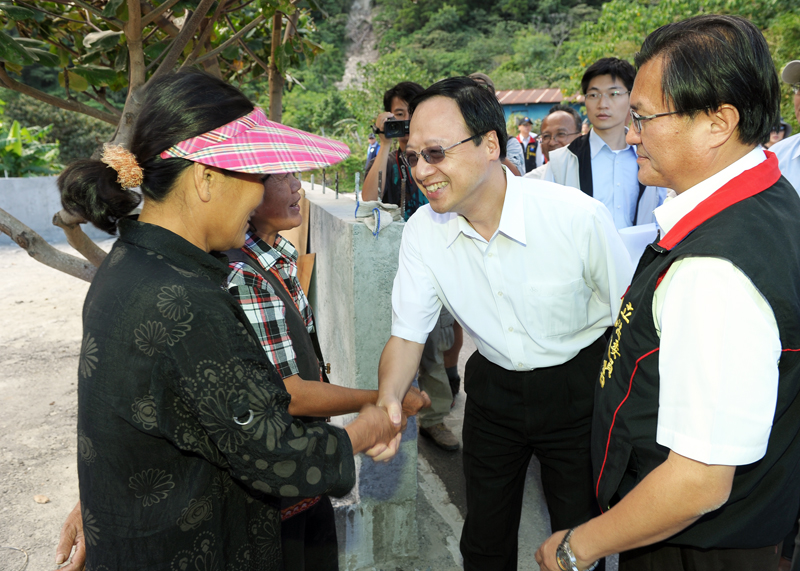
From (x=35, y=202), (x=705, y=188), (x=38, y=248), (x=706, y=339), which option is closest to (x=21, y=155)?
(x=35, y=202)

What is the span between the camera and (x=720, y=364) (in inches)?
41.3

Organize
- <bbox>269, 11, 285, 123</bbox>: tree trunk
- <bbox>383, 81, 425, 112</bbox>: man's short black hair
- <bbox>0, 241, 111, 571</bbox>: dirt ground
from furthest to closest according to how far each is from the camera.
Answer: <bbox>269, 11, 285, 123</bbox>: tree trunk → <bbox>383, 81, 425, 112</bbox>: man's short black hair → <bbox>0, 241, 111, 571</bbox>: dirt ground

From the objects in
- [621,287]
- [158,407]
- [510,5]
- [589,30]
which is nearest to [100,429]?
[158,407]

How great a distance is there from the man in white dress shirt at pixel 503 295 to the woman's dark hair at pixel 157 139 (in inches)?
33.1

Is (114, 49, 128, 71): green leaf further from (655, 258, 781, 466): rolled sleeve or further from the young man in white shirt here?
(655, 258, 781, 466): rolled sleeve

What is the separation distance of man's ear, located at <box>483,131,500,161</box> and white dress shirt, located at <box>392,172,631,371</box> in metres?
0.11

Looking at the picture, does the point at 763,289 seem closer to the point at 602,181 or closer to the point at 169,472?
the point at 169,472

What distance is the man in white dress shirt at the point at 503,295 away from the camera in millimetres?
2018

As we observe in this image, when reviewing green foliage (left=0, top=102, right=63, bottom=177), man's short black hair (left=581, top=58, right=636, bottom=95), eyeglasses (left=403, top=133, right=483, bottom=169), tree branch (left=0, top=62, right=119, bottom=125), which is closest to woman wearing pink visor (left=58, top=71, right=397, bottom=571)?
eyeglasses (left=403, top=133, right=483, bottom=169)

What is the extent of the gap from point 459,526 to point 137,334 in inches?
99.3

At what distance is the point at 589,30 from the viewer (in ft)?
72.6

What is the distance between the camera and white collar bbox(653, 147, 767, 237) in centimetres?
123

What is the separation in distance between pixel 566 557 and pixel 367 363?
1.40m

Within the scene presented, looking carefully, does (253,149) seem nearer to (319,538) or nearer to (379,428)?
(379,428)
